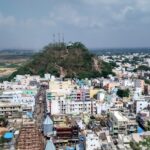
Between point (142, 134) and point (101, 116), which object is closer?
point (142, 134)

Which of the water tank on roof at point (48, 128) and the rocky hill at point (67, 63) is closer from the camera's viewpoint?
the water tank on roof at point (48, 128)

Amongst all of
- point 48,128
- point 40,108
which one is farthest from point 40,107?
point 48,128

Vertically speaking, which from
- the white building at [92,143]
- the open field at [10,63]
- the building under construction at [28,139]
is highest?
the building under construction at [28,139]

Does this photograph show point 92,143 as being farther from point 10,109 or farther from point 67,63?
point 67,63

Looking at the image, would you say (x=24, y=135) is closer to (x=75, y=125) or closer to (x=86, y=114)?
(x=75, y=125)

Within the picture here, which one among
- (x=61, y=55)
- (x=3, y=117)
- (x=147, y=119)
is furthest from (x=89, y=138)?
(x=61, y=55)

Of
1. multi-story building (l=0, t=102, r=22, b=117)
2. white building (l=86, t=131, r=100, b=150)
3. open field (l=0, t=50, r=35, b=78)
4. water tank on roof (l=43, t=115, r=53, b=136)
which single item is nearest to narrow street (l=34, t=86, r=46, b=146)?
multi-story building (l=0, t=102, r=22, b=117)

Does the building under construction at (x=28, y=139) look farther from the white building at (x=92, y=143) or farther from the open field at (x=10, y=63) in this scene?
the open field at (x=10, y=63)

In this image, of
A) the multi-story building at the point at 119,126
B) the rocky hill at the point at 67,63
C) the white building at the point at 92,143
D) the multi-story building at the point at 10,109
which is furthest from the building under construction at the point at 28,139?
the rocky hill at the point at 67,63

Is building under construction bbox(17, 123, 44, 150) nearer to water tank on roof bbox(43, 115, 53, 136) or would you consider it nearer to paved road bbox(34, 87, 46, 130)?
water tank on roof bbox(43, 115, 53, 136)
